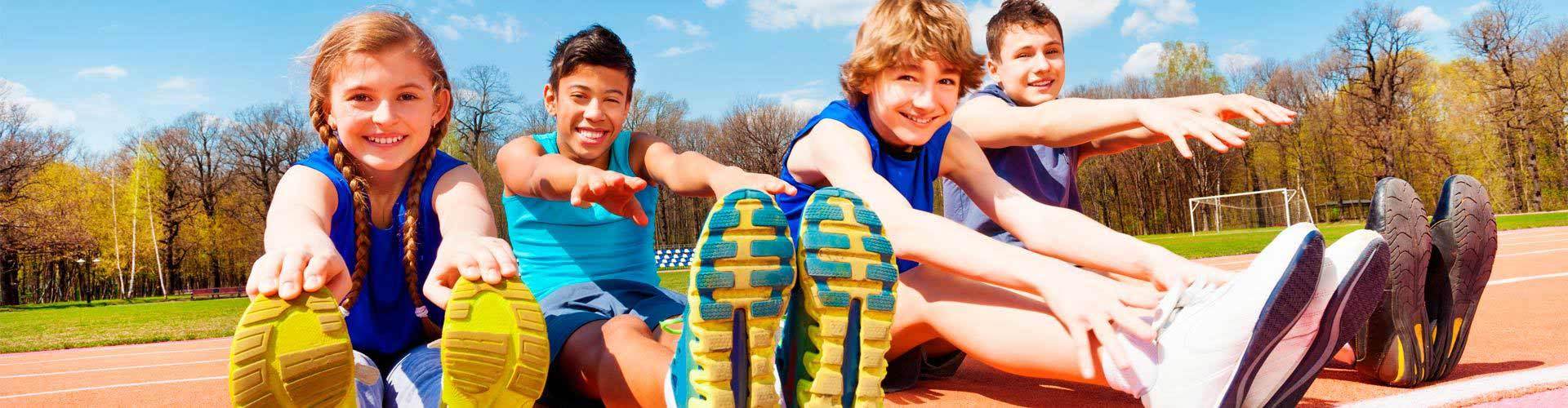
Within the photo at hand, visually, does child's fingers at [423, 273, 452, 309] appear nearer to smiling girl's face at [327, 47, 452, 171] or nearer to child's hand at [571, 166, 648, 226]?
child's hand at [571, 166, 648, 226]

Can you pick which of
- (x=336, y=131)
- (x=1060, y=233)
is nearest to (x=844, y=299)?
(x=1060, y=233)

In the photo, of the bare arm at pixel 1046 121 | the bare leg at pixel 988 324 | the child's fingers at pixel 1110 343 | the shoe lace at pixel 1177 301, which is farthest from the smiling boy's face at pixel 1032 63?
the child's fingers at pixel 1110 343

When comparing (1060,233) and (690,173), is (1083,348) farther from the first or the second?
(690,173)

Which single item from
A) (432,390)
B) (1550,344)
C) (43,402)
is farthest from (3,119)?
(1550,344)

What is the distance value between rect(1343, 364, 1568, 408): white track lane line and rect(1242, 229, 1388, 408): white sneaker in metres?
0.77

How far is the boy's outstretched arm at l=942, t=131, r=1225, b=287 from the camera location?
76.5 inches

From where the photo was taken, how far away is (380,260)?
2.20 metres

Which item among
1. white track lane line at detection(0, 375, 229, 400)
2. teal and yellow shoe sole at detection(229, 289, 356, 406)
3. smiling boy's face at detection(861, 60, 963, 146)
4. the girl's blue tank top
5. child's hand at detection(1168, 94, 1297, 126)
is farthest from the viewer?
white track lane line at detection(0, 375, 229, 400)

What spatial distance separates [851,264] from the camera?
5.46ft

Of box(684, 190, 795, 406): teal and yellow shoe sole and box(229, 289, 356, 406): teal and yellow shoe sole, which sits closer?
box(229, 289, 356, 406): teal and yellow shoe sole

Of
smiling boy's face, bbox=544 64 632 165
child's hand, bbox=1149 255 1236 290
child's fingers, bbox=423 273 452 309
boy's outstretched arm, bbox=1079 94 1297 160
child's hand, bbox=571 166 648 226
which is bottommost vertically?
child's hand, bbox=1149 255 1236 290

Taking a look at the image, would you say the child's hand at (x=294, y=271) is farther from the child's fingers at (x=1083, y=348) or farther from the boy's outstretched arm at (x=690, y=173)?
the child's fingers at (x=1083, y=348)

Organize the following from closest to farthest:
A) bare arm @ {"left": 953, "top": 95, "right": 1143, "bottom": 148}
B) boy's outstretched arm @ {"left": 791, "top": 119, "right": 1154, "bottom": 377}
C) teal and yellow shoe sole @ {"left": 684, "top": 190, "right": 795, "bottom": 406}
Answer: teal and yellow shoe sole @ {"left": 684, "top": 190, "right": 795, "bottom": 406}, boy's outstretched arm @ {"left": 791, "top": 119, "right": 1154, "bottom": 377}, bare arm @ {"left": 953, "top": 95, "right": 1143, "bottom": 148}

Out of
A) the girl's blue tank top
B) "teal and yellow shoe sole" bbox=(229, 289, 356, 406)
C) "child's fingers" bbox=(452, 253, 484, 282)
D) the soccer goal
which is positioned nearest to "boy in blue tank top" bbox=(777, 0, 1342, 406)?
"child's fingers" bbox=(452, 253, 484, 282)
